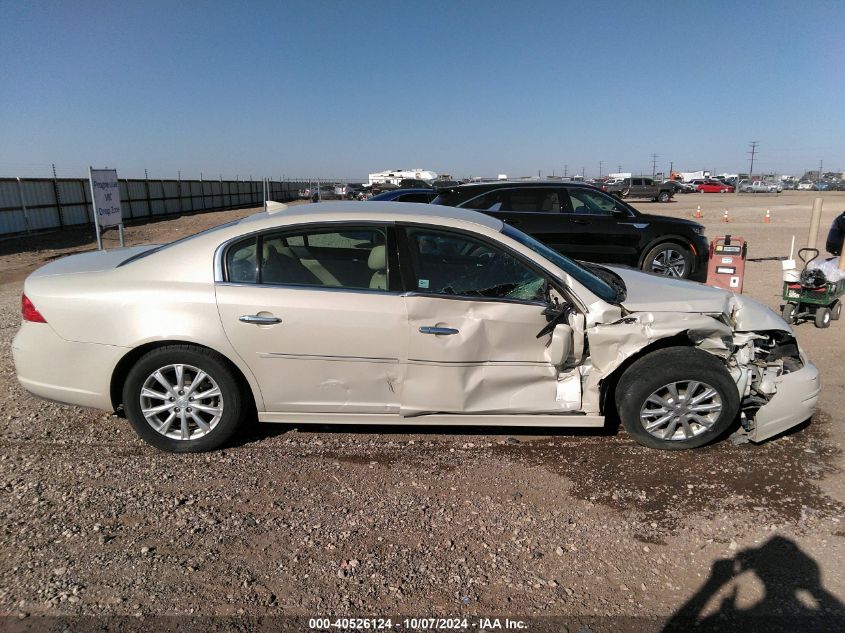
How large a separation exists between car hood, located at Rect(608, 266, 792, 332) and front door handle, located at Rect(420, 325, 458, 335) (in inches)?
46.1

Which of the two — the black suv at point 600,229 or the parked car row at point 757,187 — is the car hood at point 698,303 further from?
the parked car row at point 757,187

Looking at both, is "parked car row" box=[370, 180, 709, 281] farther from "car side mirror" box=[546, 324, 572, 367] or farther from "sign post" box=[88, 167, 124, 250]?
"sign post" box=[88, 167, 124, 250]

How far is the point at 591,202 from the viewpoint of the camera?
9.40 metres

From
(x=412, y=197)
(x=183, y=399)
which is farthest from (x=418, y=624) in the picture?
(x=412, y=197)

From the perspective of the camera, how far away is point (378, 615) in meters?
2.57

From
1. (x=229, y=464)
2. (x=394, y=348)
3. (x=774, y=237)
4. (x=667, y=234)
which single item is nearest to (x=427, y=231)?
(x=394, y=348)

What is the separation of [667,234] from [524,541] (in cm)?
730

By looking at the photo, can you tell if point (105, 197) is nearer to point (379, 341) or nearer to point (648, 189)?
point (379, 341)

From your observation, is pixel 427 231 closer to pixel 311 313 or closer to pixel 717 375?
pixel 311 313

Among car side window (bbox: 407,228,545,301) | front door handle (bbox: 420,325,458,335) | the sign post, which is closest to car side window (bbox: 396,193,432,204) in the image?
the sign post

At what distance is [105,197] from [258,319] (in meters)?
9.44

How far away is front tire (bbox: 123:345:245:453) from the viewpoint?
12.3 feet

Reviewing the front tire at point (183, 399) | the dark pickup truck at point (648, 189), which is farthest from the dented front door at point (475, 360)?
the dark pickup truck at point (648, 189)

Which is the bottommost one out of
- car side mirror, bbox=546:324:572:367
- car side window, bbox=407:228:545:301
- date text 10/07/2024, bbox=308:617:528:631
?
date text 10/07/2024, bbox=308:617:528:631
